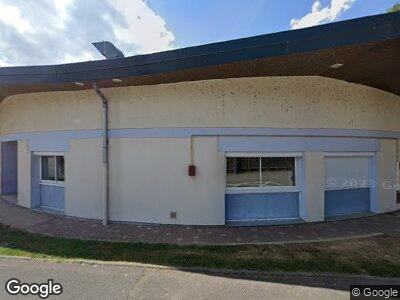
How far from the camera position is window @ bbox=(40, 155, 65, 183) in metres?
9.20

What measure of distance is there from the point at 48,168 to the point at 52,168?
257 millimetres

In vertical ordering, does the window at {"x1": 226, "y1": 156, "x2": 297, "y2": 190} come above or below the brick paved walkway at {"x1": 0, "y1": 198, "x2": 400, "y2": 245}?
above

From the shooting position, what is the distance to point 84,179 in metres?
8.16

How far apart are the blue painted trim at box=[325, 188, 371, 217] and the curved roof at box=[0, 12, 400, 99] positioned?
3.47m

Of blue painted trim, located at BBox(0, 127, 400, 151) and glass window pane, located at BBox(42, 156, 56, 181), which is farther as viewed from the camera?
glass window pane, located at BBox(42, 156, 56, 181)

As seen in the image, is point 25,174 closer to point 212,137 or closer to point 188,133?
point 188,133

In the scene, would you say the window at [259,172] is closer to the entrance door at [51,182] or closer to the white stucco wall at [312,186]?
the white stucco wall at [312,186]

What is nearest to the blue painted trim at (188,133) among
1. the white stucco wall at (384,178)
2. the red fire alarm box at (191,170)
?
the white stucco wall at (384,178)

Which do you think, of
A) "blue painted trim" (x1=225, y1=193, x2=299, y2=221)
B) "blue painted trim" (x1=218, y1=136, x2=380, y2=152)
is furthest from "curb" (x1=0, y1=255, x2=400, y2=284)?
"blue painted trim" (x1=218, y1=136, x2=380, y2=152)

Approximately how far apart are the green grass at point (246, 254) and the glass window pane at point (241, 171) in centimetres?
226

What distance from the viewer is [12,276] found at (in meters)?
4.59

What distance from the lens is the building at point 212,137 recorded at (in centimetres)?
737

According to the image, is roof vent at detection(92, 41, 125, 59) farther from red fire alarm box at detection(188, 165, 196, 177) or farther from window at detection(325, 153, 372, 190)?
window at detection(325, 153, 372, 190)

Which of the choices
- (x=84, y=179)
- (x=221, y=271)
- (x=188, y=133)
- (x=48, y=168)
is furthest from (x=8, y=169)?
(x=221, y=271)
